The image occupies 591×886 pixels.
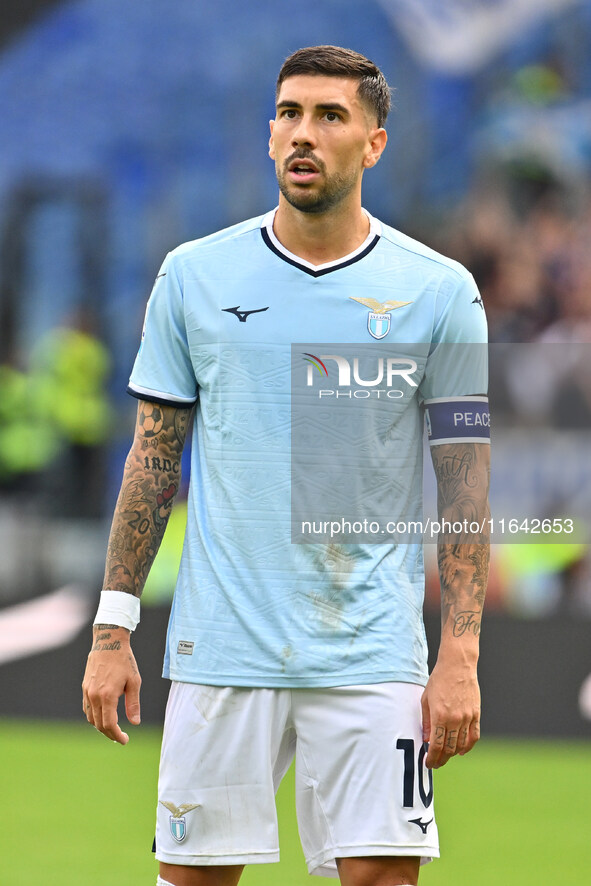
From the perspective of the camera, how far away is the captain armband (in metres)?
3.27

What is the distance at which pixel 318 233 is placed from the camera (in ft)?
10.8

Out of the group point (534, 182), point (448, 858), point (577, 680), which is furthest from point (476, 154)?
point (448, 858)

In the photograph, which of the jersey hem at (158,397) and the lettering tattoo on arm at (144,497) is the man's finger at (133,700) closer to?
the lettering tattoo on arm at (144,497)

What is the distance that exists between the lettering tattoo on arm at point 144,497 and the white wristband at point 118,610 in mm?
17

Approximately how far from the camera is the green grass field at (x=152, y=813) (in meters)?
5.36

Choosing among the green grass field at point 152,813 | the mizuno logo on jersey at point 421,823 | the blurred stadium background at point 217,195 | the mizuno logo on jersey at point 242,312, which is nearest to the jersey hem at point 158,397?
the mizuno logo on jersey at point 242,312

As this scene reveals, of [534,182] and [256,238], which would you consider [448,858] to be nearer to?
[256,238]

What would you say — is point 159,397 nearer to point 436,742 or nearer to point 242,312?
point 242,312

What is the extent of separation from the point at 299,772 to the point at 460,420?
33.0 inches

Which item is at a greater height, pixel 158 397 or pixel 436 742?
pixel 158 397

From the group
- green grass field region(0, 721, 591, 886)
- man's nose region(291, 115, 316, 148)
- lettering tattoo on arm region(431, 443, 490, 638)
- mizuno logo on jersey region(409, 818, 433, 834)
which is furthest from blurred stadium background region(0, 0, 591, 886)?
man's nose region(291, 115, 316, 148)

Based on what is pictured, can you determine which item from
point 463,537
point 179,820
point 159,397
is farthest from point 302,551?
point 179,820

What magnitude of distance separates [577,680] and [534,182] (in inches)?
198

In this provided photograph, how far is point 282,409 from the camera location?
3.23 m
